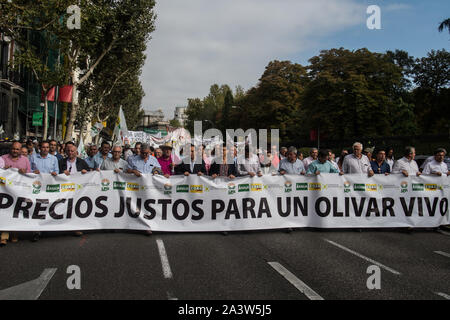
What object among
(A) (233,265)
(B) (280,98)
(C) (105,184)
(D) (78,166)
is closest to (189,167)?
(C) (105,184)

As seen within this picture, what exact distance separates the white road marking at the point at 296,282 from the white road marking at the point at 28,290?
10.1 ft

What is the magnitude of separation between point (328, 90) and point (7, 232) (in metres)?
40.7

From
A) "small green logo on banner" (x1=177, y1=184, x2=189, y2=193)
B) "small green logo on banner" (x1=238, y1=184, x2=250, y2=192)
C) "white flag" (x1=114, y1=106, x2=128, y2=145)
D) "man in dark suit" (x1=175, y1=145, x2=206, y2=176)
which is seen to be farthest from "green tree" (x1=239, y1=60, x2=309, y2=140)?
"small green logo on banner" (x1=177, y1=184, x2=189, y2=193)

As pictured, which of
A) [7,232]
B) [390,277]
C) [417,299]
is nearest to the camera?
[417,299]

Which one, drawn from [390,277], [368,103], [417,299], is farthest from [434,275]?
[368,103]

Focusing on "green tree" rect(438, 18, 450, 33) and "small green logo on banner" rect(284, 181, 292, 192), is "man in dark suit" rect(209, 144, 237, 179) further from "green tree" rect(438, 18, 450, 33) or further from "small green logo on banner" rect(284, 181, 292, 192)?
"green tree" rect(438, 18, 450, 33)

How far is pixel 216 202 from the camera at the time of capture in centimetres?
891

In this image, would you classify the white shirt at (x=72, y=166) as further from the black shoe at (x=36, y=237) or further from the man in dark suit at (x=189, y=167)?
the man in dark suit at (x=189, y=167)

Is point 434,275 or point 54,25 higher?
point 54,25

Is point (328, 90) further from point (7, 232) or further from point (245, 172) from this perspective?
point (7, 232)

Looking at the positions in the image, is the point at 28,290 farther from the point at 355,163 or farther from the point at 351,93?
the point at 351,93

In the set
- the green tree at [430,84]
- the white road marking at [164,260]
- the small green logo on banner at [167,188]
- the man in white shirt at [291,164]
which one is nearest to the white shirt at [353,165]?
the man in white shirt at [291,164]

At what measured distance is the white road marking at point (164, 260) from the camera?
19.0ft
